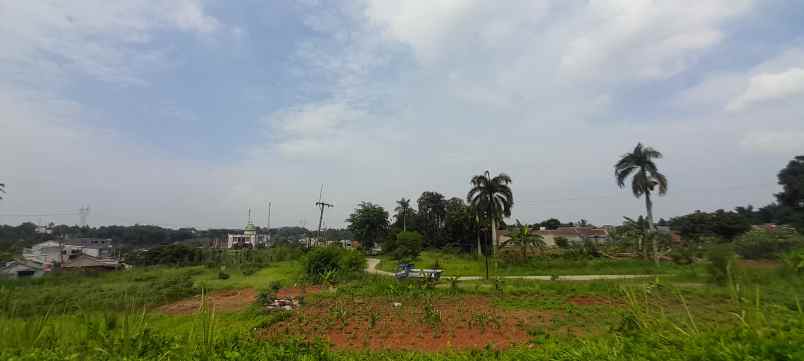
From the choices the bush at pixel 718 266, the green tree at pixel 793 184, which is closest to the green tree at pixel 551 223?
the green tree at pixel 793 184

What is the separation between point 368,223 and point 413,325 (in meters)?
39.0

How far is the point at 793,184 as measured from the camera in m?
38.1

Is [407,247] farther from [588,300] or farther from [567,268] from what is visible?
[588,300]

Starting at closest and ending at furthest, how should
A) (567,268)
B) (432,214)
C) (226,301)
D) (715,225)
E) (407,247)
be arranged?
1. (226,301)
2. (567,268)
3. (407,247)
4. (715,225)
5. (432,214)

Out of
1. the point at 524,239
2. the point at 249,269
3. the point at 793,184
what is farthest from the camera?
the point at 793,184

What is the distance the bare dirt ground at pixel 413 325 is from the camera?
23.7 feet

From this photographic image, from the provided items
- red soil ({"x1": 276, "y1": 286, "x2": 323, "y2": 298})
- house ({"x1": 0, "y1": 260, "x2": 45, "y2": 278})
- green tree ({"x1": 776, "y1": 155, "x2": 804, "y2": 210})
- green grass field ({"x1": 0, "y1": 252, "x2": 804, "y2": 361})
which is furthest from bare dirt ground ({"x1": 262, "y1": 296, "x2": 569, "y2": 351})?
green tree ({"x1": 776, "y1": 155, "x2": 804, "y2": 210})

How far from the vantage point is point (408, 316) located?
30.7 feet

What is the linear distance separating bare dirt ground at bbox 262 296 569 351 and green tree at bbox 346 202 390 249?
35.8m

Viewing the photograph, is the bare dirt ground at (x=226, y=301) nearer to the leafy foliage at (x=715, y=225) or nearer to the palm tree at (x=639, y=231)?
the palm tree at (x=639, y=231)

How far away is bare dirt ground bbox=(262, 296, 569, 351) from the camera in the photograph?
722cm

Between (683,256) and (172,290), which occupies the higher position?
(683,256)

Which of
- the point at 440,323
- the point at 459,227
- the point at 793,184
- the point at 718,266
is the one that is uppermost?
the point at 793,184

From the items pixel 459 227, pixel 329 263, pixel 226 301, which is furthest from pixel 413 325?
pixel 459 227
